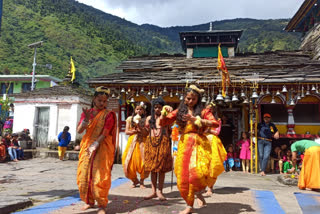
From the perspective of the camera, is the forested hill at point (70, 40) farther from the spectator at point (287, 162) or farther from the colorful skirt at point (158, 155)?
the colorful skirt at point (158, 155)

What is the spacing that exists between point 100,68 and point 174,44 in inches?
1383

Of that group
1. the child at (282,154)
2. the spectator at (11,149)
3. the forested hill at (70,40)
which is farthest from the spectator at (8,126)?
the forested hill at (70,40)

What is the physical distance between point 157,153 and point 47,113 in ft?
39.3

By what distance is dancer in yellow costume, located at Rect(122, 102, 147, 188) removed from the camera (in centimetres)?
526

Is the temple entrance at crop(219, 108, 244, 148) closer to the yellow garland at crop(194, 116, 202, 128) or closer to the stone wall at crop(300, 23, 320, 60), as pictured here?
the stone wall at crop(300, 23, 320, 60)

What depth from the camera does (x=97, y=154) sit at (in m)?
3.55

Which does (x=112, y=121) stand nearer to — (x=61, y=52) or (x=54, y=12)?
(x=61, y=52)

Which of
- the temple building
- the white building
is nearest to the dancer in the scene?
the temple building

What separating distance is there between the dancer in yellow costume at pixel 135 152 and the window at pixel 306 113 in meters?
7.31

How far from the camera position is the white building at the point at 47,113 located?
14039 millimetres

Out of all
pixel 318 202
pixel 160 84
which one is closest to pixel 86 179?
pixel 318 202

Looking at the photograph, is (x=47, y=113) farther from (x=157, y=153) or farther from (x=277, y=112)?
(x=157, y=153)

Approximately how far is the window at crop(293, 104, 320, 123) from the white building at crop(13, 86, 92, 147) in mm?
10636

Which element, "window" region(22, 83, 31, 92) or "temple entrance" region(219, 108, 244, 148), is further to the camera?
"window" region(22, 83, 31, 92)
